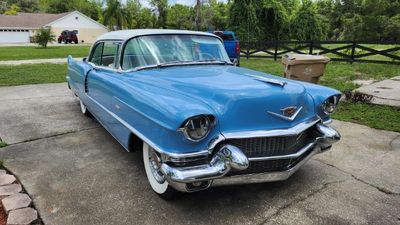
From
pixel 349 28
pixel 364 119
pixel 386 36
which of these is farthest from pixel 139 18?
pixel 364 119

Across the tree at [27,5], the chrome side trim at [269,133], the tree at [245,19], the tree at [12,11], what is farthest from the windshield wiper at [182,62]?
the tree at [27,5]

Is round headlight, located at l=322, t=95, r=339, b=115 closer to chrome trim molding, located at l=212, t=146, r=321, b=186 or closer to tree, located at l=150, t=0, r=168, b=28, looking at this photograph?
chrome trim molding, located at l=212, t=146, r=321, b=186

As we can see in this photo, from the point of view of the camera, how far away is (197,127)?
7.95ft

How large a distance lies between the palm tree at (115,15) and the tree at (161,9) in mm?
8605

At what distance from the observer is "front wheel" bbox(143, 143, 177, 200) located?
286 cm

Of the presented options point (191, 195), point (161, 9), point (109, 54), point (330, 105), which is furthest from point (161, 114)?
point (161, 9)

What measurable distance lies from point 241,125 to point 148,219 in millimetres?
1092

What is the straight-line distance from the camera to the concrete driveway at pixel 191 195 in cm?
272

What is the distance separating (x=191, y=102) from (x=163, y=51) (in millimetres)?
1390

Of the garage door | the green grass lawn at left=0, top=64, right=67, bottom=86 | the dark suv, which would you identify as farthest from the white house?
the green grass lawn at left=0, top=64, right=67, bottom=86

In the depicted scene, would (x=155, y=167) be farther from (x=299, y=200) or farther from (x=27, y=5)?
(x=27, y=5)

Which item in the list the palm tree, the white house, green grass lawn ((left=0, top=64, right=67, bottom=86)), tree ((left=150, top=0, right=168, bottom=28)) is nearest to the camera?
green grass lawn ((left=0, top=64, right=67, bottom=86))

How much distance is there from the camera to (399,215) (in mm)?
2752

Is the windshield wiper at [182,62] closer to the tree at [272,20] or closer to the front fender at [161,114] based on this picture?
the front fender at [161,114]
